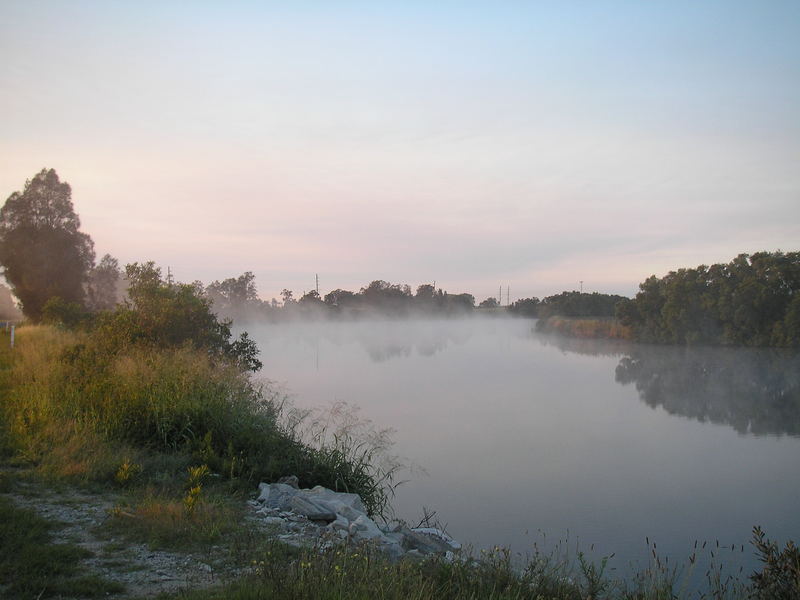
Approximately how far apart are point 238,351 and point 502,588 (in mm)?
11449

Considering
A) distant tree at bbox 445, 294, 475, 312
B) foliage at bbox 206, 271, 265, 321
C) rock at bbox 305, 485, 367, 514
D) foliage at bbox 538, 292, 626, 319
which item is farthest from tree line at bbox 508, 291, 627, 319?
rock at bbox 305, 485, 367, 514

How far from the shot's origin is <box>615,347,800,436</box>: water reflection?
59.8 ft

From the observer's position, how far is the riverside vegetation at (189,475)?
3709 mm

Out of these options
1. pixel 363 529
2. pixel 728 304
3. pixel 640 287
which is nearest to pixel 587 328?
pixel 640 287

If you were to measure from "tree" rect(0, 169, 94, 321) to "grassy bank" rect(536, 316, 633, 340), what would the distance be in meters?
40.6

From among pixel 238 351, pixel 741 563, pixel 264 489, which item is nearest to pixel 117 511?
pixel 264 489

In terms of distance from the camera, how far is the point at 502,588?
13.4ft

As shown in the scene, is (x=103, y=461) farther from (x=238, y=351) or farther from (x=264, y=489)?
(x=238, y=351)

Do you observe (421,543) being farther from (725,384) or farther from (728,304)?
(728,304)

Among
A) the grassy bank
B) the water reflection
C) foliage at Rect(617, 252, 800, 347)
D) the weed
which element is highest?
foliage at Rect(617, 252, 800, 347)

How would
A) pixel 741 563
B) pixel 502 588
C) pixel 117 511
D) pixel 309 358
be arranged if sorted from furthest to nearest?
1. pixel 309 358
2. pixel 741 563
3. pixel 117 511
4. pixel 502 588

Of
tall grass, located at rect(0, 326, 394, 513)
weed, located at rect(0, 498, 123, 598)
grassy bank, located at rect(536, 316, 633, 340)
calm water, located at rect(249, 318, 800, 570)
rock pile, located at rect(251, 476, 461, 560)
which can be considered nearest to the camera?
weed, located at rect(0, 498, 123, 598)

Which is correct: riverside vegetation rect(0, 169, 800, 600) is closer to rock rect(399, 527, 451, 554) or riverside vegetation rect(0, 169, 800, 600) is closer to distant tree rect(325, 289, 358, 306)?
rock rect(399, 527, 451, 554)

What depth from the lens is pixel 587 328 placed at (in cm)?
5572
